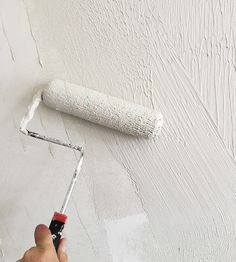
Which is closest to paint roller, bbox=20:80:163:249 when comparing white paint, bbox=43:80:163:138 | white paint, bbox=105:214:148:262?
white paint, bbox=43:80:163:138

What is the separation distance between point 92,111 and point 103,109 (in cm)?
→ 2

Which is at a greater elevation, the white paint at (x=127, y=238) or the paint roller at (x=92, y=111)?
the paint roller at (x=92, y=111)

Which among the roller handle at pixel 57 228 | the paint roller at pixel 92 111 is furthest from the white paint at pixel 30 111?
the roller handle at pixel 57 228

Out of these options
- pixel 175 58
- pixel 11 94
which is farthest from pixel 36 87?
pixel 175 58

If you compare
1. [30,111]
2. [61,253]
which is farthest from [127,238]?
[30,111]

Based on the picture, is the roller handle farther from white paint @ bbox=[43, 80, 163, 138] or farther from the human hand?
white paint @ bbox=[43, 80, 163, 138]

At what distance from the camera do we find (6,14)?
698mm

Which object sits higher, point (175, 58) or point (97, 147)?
point (175, 58)

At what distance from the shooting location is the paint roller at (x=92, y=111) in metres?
0.63

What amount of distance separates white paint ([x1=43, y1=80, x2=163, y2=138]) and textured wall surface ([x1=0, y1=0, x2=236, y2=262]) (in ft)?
0.08

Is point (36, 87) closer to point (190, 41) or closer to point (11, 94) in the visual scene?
point (11, 94)

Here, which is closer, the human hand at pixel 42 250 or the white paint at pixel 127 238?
the human hand at pixel 42 250

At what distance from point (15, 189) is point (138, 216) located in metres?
0.27

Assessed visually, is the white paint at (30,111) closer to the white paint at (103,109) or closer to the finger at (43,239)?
the white paint at (103,109)
